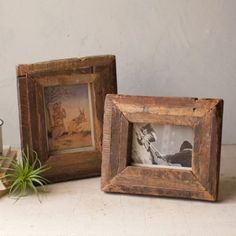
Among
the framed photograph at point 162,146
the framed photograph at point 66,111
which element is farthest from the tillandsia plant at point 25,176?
the framed photograph at point 162,146

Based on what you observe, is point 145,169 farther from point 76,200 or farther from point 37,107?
point 37,107

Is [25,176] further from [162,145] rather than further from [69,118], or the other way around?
[162,145]

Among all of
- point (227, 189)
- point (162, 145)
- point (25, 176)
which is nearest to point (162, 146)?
point (162, 145)

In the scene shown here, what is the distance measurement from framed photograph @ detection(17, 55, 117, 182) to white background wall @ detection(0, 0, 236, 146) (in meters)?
0.17

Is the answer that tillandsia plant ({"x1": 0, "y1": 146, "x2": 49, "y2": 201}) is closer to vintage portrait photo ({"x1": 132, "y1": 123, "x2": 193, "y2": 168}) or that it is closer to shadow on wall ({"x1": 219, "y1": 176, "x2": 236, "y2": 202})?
vintage portrait photo ({"x1": 132, "y1": 123, "x2": 193, "y2": 168})

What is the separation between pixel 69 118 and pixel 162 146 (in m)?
0.21

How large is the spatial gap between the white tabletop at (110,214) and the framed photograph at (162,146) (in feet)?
0.09

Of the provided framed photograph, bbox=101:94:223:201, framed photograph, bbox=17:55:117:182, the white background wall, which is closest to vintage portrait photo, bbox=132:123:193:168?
framed photograph, bbox=101:94:223:201

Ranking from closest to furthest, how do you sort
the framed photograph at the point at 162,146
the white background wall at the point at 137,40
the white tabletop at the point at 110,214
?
the white tabletop at the point at 110,214 → the framed photograph at the point at 162,146 → the white background wall at the point at 137,40

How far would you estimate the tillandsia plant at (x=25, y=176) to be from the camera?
40.7 inches

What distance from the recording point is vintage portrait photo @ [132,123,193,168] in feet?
3.34

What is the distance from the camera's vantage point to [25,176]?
1.04 meters

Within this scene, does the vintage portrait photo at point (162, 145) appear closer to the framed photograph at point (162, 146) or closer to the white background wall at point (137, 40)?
the framed photograph at point (162, 146)

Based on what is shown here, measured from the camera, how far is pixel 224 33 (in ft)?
4.12
